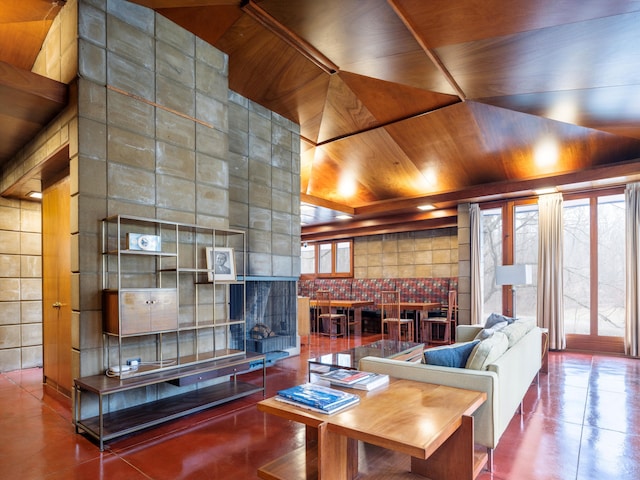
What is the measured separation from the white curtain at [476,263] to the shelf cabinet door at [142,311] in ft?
17.2

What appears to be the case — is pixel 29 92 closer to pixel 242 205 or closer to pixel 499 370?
pixel 242 205

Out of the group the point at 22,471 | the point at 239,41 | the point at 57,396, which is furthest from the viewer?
the point at 239,41

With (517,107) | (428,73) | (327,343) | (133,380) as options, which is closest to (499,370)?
(133,380)

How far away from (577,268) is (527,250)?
0.76m

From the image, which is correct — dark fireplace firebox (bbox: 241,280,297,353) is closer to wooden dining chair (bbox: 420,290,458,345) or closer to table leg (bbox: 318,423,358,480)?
wooden dining chair (bbox: 420,290,458,345)

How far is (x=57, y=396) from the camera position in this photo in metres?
3.70

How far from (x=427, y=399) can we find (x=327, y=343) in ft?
16.0

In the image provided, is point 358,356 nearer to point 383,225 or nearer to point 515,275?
point 515,275

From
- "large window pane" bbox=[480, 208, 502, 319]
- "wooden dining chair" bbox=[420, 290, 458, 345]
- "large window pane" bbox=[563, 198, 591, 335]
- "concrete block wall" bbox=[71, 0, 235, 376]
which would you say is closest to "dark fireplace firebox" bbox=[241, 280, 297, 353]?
"concrete block wall" bbox=[71, 0, 235, 376]

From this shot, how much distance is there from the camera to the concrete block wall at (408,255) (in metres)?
8.03

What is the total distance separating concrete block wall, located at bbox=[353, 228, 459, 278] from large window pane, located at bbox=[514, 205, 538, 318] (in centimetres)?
145

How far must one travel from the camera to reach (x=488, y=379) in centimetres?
219

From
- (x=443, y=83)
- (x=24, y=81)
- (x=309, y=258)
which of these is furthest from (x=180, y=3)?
(x=309, y=258)

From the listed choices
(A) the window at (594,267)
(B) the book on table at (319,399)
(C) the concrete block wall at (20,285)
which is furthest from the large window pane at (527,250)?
(C) the concrete block wall at (20,285)
